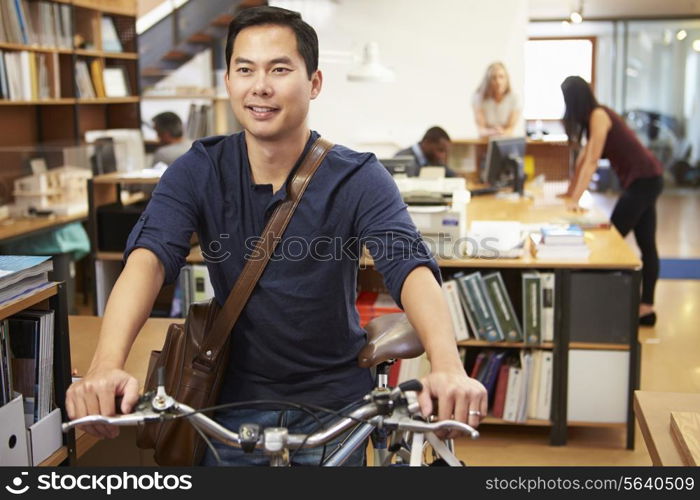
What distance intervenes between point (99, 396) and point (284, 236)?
20.7 inches

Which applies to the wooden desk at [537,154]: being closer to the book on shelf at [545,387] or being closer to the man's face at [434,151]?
the man's face at [434,151]

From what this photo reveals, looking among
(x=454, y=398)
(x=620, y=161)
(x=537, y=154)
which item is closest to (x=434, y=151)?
(x=620, y=161)

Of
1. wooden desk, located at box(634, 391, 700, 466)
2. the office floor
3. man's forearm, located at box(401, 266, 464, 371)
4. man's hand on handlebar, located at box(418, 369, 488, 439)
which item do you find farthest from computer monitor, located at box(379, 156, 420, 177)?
man's hand on handlebar, located at box(418, 369, 488, 439)

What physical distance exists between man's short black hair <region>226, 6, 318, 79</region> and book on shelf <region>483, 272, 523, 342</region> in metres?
2.23

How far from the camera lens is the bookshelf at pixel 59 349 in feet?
6.25

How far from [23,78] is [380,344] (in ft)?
17.3

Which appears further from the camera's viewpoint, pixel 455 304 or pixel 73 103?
pixel 73 103

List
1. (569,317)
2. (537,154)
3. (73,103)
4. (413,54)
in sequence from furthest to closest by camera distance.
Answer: (413,54) → (537,154) → (73,103) → (569,317)

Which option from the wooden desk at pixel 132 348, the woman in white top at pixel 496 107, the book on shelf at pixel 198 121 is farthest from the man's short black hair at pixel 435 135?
the wooden desk at pixel 132 348

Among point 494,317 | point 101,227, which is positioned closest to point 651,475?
point 494,317

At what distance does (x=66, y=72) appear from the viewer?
22.6 feet

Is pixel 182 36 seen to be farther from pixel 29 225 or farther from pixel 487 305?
pixel 487 305

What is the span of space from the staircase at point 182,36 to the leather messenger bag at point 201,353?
7157 millimetres

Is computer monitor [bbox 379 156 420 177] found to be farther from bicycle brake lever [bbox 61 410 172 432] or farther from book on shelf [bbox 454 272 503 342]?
bicycle brake lever [bbox 61 410 172 432]
